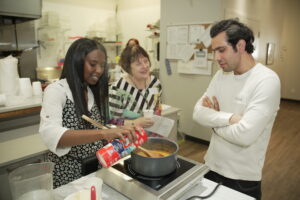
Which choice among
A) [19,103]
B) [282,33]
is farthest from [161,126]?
[282,33]

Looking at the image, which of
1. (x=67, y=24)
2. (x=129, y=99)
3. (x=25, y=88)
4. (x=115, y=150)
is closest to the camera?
(x=115, y=150)

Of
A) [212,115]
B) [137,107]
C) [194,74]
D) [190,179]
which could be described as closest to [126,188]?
[190,179]

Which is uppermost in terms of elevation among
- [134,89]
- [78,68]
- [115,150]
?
[78,68]

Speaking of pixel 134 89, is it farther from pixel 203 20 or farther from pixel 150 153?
pixel 203 20

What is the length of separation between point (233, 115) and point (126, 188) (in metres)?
0.77

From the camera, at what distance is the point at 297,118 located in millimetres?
5102

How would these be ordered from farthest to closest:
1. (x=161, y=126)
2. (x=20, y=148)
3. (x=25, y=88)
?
(x=25, y=88)
(x=20, y=148)
(x=161, y=126)

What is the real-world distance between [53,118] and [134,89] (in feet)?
2.90

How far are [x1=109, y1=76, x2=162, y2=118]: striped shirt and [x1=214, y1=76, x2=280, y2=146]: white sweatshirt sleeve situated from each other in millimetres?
799

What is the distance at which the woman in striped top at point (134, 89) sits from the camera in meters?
1.88

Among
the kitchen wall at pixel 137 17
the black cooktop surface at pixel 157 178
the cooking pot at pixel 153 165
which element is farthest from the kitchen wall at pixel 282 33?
the cooking pot at pixel 153 165

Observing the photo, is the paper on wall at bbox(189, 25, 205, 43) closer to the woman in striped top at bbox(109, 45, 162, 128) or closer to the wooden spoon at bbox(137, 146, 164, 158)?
the woman in striped top at bbox(109, 45, 162, 128)

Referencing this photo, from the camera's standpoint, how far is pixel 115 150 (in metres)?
0.98

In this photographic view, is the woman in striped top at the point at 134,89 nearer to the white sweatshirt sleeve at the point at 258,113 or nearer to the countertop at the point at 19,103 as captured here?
the white sweatshirt sleeve at the point at 258,113
